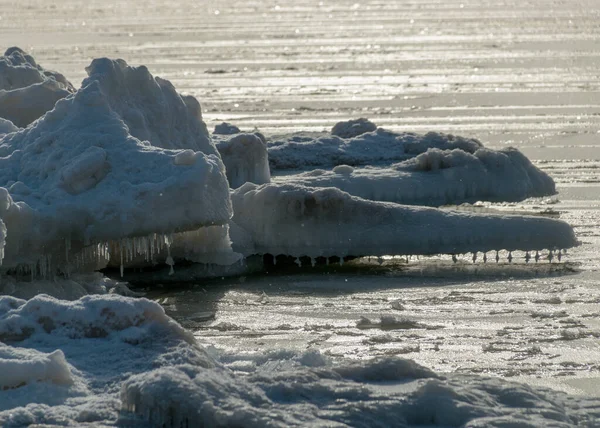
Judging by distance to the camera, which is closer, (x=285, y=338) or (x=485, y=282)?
(x=285, y=338)

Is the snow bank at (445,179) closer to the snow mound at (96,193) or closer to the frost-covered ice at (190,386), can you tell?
the snow mound at (96,193)

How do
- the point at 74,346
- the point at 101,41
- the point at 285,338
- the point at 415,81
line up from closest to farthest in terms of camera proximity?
the point at 74,346
the point at 285,338
the point at 415,81
the point at 101,41

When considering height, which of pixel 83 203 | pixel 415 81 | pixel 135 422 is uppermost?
pixel 415 81

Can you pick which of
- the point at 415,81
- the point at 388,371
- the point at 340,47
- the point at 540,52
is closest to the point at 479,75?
the point at 415,81

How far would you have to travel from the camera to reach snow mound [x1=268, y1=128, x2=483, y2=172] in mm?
13453

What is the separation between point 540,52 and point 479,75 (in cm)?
523

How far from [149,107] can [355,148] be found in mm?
3682

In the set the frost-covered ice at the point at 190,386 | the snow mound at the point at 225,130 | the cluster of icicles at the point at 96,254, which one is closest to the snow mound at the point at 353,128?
the snow mound at the point at 225,130

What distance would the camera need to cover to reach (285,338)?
7.96 m

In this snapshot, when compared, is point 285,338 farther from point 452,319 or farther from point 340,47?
point 340,47

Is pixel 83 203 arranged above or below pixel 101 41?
below

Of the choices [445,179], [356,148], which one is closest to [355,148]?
[356,148]

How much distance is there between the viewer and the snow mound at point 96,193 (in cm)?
886

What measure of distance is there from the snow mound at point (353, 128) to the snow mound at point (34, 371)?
899 centimetres
